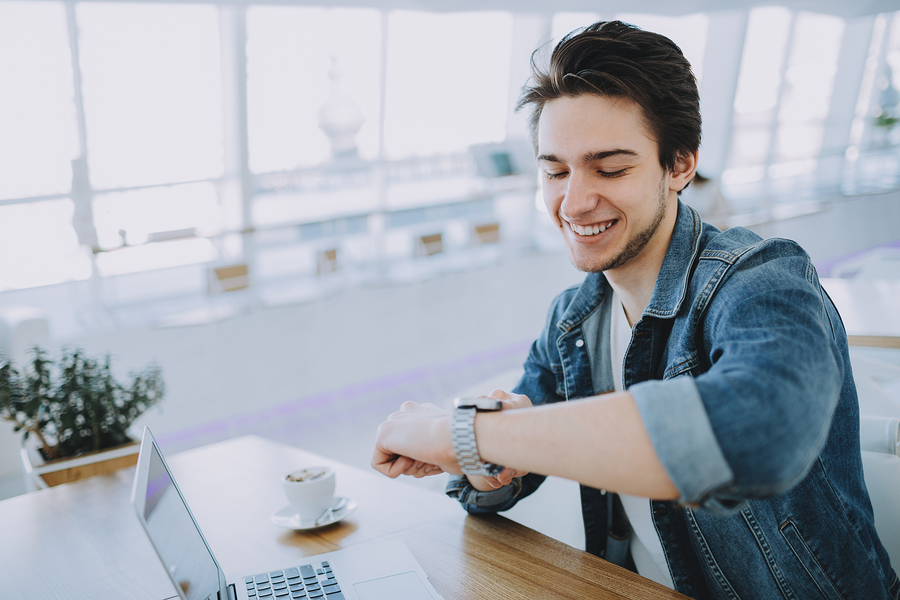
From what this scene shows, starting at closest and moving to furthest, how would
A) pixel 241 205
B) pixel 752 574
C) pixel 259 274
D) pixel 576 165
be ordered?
pixel 752 574, pixel 576 165, pixel 259 274, pixel 241 205

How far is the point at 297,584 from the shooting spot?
1021mm

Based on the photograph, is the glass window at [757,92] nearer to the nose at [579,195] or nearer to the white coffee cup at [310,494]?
the nose at [579,195]

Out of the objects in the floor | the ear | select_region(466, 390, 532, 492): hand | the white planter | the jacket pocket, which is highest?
the ear

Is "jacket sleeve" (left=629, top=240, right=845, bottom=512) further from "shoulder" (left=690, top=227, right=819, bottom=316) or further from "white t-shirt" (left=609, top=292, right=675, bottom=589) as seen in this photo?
"white t-shirt" (left=609, top=292, right=675, bottom=589)

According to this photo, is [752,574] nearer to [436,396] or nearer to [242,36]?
[436,396]

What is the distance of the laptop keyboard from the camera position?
99 cm

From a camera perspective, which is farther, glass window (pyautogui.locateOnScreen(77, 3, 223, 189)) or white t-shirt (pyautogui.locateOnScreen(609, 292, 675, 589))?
glass window (pyautogui.locateOnScreen(77, 3, 223, 189))

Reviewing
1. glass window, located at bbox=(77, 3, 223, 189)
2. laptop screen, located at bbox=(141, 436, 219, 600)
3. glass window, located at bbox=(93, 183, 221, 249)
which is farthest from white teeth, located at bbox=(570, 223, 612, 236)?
glass window, located at bbox=(77, 3, 223, 189)

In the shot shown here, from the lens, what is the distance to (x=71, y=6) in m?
4.36

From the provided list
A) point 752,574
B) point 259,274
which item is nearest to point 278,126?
point 259,274

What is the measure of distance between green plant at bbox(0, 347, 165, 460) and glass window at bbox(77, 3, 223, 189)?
289 centimetres

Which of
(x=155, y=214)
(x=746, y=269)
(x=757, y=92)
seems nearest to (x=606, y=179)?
(x=746, y=269)

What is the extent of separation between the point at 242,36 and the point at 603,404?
489cm

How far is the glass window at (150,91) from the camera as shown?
15.1ft
